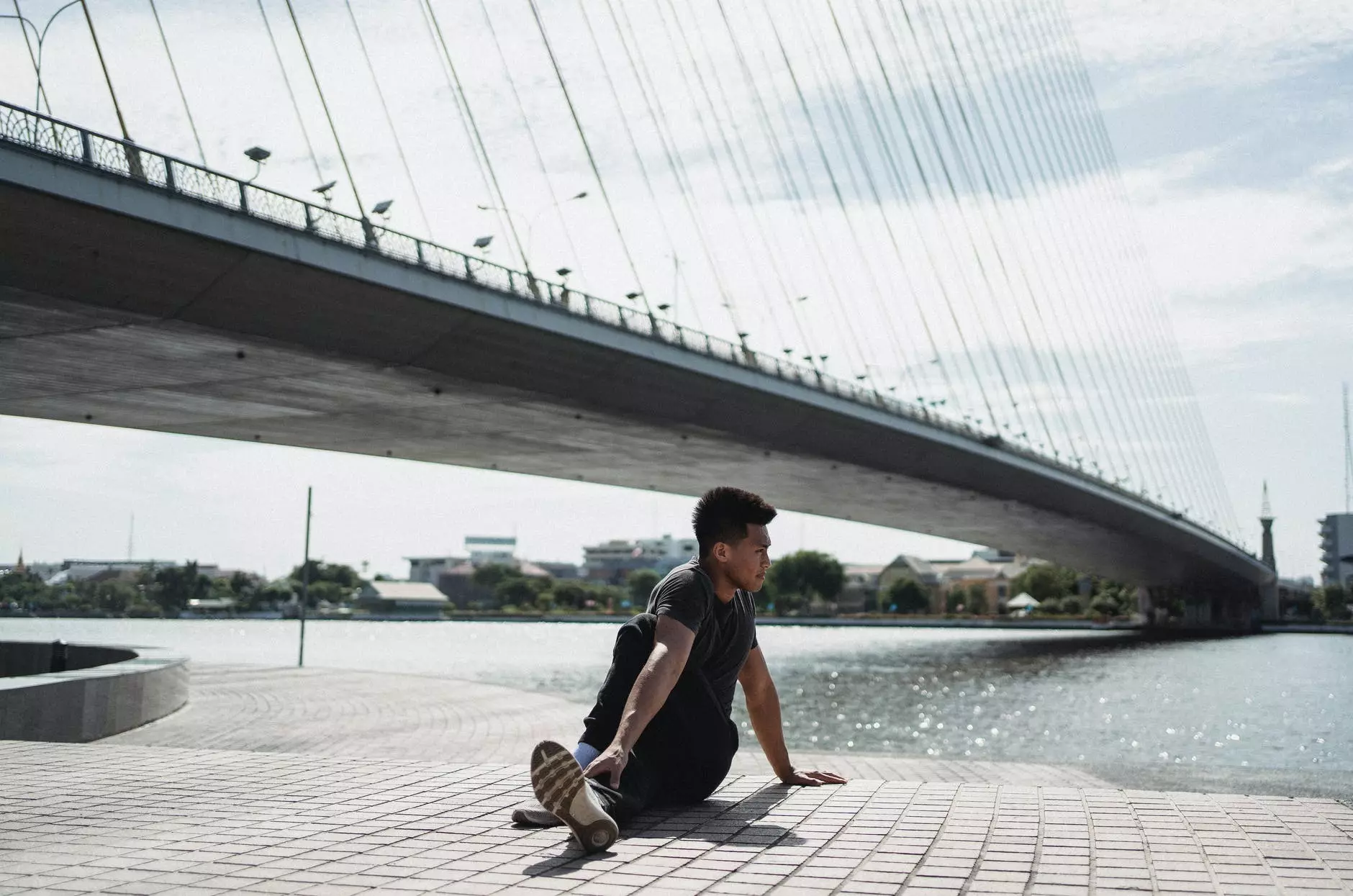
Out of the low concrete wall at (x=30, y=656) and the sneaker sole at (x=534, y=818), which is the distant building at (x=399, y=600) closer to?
the low concrete wall at (x=30, y=656)

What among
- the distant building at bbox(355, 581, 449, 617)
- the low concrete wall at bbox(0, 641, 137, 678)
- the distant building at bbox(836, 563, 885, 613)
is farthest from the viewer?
the distant building at bbox(355, 581, 449, 617)

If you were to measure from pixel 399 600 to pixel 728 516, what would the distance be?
543 feet

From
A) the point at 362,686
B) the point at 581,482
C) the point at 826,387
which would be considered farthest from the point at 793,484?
the point at 362,686

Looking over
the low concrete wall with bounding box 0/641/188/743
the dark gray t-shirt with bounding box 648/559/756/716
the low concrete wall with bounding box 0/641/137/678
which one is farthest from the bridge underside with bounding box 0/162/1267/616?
the dark gray t-shirt with bounding box 648/559/756/716

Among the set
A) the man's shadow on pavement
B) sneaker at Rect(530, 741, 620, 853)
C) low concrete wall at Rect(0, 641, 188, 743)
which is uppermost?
sneaker at Rect(530, 741, 620, 853)

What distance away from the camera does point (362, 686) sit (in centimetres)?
2022

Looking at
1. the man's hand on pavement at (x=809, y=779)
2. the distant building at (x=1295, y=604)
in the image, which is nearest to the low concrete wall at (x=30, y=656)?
the man's hand on pavement at (x=809, y=779)

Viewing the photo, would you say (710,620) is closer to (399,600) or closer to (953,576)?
(953,576)

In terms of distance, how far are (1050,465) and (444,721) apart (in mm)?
35809

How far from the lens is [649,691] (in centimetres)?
446

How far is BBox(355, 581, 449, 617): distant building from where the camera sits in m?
163

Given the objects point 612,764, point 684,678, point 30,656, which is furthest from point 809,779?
point 30,656

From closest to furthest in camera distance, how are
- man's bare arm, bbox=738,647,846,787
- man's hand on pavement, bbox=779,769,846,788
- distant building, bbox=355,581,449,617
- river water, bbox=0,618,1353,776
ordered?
man's bare arm, bbox=738,647,846,787 → man's hand on pavement, bbox=779,769,846,788 → river water, bbox=0,618,1353,776 → distant building, bbox=355,581,449,617

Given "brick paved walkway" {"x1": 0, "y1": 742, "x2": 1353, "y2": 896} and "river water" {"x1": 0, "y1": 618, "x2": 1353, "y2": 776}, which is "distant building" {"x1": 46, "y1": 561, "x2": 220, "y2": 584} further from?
"brick paved walkway" {"x1": 0, "y1": 742, "x2": 1353, "y2": 896}
